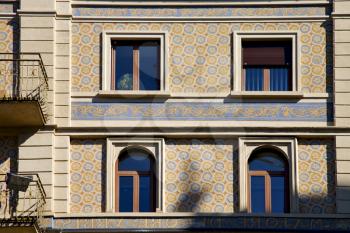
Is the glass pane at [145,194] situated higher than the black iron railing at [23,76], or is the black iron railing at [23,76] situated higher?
the black iron railing at [23,76]

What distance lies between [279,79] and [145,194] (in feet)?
13.5

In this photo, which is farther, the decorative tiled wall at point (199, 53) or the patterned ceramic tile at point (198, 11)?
the patterned ceramic tile at point (198, 11)

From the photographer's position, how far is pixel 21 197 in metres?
33.3

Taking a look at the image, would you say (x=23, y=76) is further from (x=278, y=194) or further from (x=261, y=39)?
(x=278, y=194)

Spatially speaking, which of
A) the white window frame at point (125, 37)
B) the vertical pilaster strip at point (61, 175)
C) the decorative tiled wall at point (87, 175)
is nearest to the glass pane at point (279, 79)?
the white window frame at point (125, 37)

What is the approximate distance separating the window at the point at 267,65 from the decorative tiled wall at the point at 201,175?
64.7 inches

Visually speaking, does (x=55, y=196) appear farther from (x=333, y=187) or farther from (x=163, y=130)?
(x=333, y=187)

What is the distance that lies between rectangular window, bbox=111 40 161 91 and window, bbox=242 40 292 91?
2.06 meters

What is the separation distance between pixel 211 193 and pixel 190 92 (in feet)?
7.87

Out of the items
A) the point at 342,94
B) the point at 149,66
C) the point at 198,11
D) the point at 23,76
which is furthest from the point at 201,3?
the point at 23,76

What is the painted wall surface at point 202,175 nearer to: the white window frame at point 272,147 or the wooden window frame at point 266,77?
the white window frame at point 272,147

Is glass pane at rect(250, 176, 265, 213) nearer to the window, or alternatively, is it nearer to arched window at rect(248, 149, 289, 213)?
arched window at rect(248, 149, 289, 213)

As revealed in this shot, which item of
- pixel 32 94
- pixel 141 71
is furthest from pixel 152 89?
pixel 32 94

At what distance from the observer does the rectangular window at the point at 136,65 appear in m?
34.6
